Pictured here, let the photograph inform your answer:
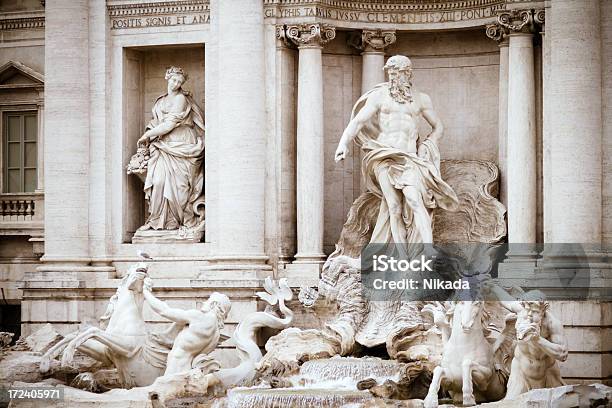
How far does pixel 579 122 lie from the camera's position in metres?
24.4

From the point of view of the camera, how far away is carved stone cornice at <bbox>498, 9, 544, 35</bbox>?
25.1 metres

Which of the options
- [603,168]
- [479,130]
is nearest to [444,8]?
[479,130]

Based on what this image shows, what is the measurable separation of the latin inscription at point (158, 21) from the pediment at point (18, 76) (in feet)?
7.50

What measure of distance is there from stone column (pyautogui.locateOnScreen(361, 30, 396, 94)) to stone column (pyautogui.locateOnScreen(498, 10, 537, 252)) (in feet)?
7.62

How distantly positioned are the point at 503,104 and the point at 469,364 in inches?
245

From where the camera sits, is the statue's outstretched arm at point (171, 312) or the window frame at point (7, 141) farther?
the window frame at point (7, 141)

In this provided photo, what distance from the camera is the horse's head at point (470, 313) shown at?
842 inches

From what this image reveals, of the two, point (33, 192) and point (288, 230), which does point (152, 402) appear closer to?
point (288, 230)

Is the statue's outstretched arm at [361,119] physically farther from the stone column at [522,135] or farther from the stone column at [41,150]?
the stone column at [41,150]

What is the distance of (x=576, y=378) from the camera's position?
23.5 metres

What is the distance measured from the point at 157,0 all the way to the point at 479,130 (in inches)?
237

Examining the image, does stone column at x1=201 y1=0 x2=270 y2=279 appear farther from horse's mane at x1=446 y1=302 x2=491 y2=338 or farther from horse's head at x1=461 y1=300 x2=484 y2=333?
horse's head at x1=461 y1=300 x2=484 y2=333
